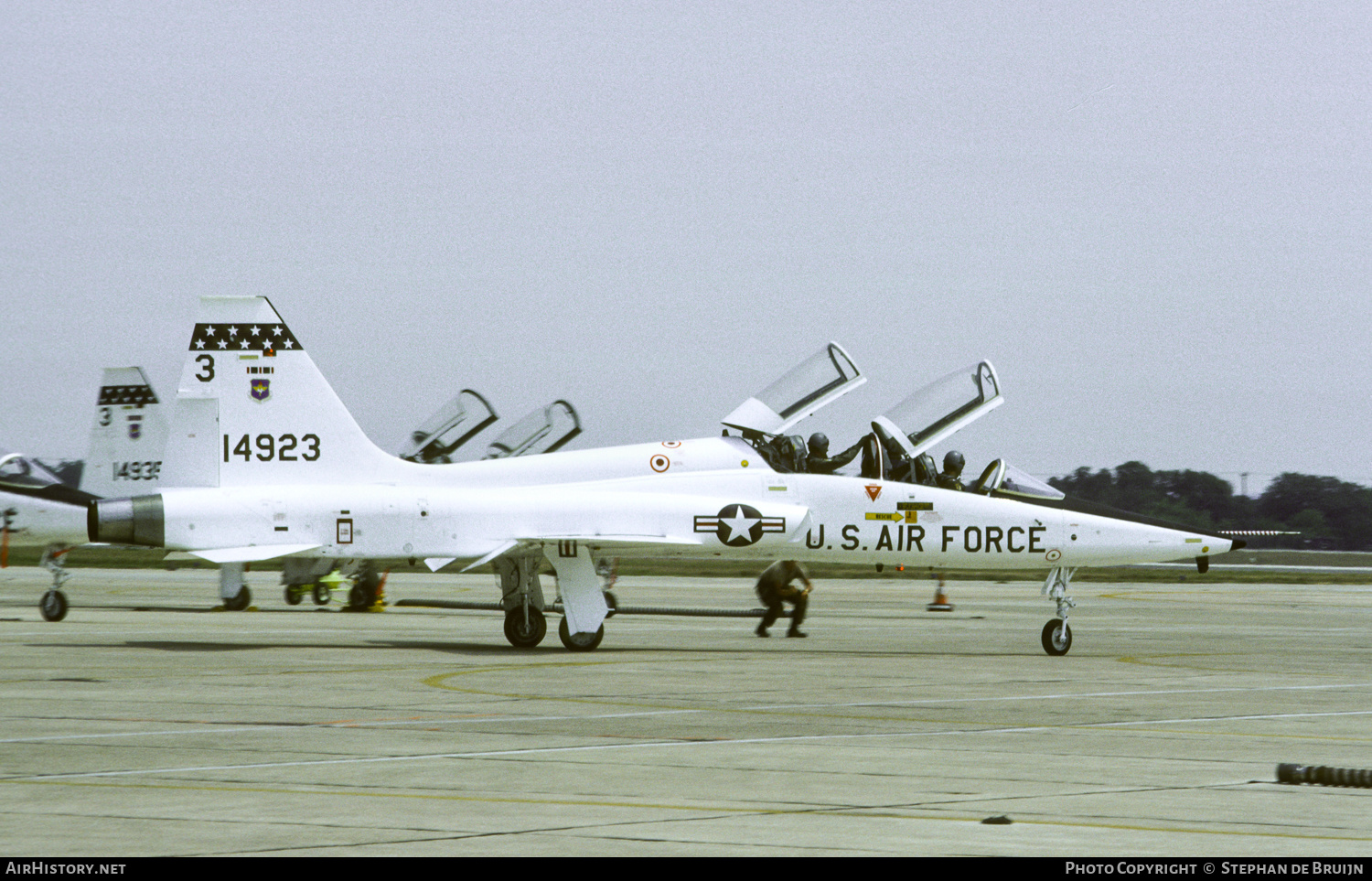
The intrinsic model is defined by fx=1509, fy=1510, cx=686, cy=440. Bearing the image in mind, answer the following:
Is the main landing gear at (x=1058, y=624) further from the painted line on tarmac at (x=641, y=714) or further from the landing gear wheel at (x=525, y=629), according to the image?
the landing gear wheel at (x=525, y=629)

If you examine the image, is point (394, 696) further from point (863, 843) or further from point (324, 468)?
point (863, 843)

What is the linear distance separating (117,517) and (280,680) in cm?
448

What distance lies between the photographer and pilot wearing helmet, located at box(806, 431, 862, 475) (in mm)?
20641

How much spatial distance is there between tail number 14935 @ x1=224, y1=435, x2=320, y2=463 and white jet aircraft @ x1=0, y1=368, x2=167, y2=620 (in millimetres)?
9245

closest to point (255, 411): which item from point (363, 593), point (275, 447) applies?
point (275, 447)

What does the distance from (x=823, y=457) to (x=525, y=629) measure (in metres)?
4.68

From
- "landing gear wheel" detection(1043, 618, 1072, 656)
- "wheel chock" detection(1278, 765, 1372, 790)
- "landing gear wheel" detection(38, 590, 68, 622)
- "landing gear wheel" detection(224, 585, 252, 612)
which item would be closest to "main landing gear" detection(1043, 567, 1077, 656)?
"landing gear wheel" detection(1043, 618, 1072, 656)

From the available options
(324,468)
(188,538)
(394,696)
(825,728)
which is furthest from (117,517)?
(825,728)

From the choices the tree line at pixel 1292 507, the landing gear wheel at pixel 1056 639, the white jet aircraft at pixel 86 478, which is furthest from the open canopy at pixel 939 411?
the tree line at pixel 1292 507

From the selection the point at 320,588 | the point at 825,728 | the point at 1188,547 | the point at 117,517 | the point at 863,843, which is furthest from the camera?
the point at 320,588

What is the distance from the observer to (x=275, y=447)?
19391 millimetres

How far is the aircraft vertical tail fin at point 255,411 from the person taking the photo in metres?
19.2

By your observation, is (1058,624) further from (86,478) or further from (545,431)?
(86,478)

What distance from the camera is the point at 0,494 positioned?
27.7m
